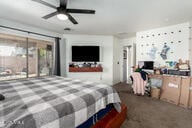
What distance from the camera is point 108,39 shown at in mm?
4965

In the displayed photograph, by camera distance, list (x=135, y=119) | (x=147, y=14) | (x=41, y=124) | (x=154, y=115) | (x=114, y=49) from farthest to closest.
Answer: (x=114, y=49) → (x=147, y=14) → (x=154, y=115) → (x=135, y=119) → (x=41, y=124)

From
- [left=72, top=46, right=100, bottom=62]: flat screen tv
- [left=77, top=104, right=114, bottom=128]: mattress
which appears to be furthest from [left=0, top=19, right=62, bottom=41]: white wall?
[left=77, top=104, right=114, bottom=128]: mattress

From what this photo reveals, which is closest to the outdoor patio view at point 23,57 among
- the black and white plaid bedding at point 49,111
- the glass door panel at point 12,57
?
the glass door panel at point 12,57

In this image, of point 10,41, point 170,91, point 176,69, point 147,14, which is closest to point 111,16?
point 147,14

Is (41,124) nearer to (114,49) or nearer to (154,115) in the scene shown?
→ (154,115)

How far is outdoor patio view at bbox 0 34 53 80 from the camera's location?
3130 mm

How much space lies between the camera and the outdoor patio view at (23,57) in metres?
3.13

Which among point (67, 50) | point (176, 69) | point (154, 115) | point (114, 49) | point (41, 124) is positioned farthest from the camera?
point (114, 49)

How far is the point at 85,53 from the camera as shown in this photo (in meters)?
4.61

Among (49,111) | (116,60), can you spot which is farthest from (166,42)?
(49,111)

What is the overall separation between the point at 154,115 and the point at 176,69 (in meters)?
1.50

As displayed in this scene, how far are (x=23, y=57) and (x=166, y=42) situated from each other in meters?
4.27

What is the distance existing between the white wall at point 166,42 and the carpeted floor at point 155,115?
1361 millimetres

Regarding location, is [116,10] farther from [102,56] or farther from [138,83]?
[102,56]
